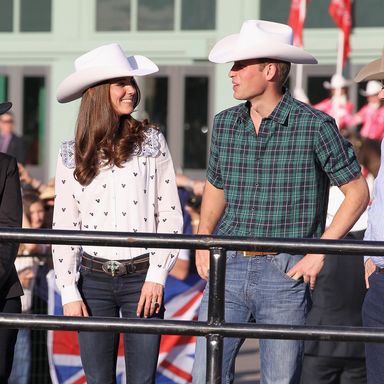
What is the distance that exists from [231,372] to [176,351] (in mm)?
2771

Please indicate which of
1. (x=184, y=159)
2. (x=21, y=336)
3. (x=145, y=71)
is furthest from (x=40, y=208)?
(x=184, y=159)

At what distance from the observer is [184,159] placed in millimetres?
18156

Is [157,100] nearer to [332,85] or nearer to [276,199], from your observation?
[332,85]

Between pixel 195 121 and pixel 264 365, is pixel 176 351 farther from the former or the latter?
pixel 195 121

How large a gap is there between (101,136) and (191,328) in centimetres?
114

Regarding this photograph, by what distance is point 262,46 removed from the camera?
4.99m

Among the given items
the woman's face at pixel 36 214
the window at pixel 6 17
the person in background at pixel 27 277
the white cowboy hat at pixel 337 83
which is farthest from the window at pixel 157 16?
the woman's face at pixel 36 214

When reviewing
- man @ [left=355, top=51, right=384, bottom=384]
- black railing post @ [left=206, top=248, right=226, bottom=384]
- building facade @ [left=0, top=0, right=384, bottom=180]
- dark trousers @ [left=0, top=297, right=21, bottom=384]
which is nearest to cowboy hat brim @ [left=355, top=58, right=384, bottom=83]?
man @ [left=355, top=51, right=384, bottom=384]

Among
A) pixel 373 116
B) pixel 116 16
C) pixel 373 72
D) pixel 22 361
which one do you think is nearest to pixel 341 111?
pixel 373 116

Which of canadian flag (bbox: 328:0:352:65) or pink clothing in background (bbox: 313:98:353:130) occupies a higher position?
canadian flag (bbox: 328:0:352:65)

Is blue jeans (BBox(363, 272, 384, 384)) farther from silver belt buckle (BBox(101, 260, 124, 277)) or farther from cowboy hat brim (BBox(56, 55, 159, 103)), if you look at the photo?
cowboy hat brim (BBox(56, 55, 159, 103))

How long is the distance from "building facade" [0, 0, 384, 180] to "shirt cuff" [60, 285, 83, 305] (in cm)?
1240

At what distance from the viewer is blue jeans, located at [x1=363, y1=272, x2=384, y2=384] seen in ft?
15.7

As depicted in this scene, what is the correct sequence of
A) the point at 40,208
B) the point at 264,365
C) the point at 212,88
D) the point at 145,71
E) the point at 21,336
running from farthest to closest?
the point at 212,88
the point at 40,208
the point at 21,336
the point at 145,71
the point at 264,365
